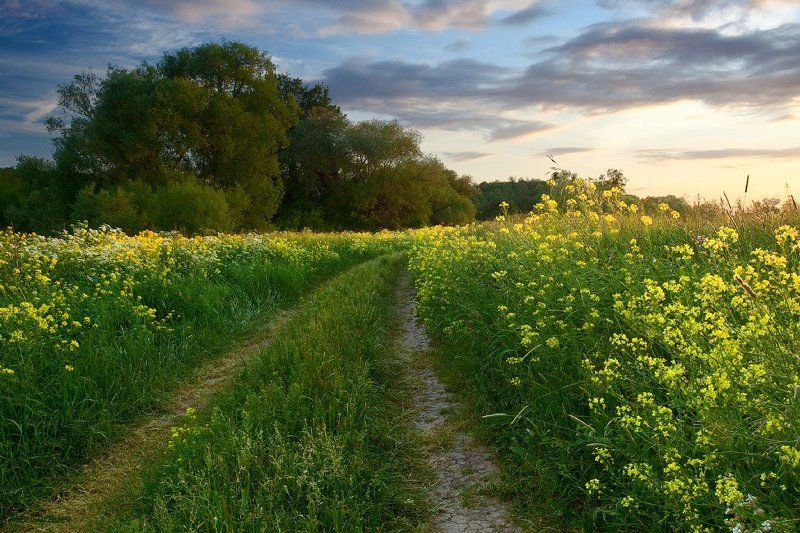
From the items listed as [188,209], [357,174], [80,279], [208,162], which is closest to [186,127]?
[208,162]

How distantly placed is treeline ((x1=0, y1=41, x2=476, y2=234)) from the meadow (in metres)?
21.6

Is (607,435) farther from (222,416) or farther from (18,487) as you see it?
(18,487)

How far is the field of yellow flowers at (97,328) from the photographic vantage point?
5566 mm

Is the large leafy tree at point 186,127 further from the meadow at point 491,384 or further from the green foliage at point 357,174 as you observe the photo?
the meadow at point 491,384

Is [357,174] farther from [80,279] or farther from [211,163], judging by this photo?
[80,279]

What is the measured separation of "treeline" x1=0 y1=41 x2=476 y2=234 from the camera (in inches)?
1304

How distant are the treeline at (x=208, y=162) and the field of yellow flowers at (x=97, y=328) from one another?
17.5 meters

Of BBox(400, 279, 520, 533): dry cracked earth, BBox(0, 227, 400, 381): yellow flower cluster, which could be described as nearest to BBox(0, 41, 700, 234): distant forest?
BBox(0, 227, 400, 381): yellow flower cluster

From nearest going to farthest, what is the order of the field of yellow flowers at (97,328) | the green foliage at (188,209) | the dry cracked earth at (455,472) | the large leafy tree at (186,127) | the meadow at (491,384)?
the meadow at (491,384), the dry cracked earth at (455,472), the field of yellow flowers at (97,328), the green foliage at (188,209), the large leafy tree at (186,127)

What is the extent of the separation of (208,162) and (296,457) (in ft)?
128

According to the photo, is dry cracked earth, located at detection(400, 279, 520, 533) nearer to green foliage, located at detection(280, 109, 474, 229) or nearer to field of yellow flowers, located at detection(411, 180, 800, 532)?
field of yellow flowers, located at detection(411, 180, 800, 532)

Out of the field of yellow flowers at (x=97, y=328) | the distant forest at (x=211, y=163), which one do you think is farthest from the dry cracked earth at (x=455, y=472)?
the distant forest at (x=211, y=163)

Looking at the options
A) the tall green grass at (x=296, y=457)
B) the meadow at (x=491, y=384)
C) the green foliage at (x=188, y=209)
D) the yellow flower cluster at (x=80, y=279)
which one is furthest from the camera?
the green foliage at (x=188, y=209)

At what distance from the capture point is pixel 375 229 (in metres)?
50.5
